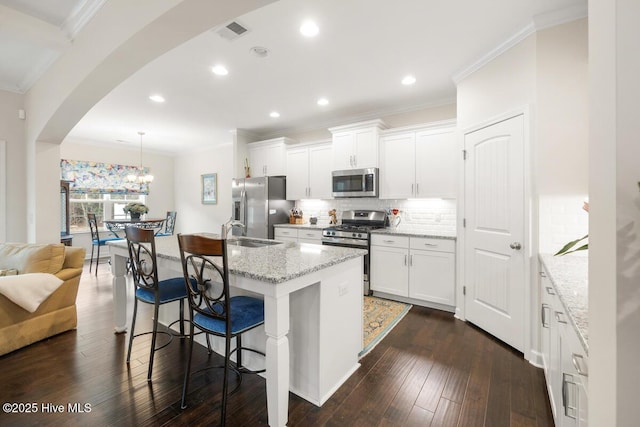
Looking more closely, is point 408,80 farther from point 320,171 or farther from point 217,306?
point 217,306

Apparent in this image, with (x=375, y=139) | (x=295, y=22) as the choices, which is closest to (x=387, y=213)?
(x=375, y=139)

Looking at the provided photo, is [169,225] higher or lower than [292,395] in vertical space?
higher

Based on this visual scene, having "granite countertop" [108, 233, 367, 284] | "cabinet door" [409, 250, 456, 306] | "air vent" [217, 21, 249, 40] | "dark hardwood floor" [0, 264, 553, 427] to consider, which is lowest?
"dark hardwood floor" [0, 264, 553, 427]

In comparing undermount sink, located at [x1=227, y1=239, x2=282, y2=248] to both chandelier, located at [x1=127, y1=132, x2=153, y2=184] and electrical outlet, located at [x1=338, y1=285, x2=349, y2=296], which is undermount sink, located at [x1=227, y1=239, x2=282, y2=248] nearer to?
electrical outlet, located at [x1=338, y1=285, x2=349, y2=296]

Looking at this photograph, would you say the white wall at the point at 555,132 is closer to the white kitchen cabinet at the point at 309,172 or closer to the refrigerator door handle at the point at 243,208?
the white kitchen cabinet at the point at 309,172

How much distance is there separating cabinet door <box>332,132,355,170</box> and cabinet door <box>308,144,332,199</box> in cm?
24

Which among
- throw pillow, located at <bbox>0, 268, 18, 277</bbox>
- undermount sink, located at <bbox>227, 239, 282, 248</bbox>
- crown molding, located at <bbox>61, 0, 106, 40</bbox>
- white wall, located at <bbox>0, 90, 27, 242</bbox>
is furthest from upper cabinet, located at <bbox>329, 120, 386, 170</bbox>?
white wall, located at <bbox>0, 90, 27, 242</bbox>

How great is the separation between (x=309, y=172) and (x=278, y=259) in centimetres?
320

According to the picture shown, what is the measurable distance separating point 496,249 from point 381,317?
4.59 ft

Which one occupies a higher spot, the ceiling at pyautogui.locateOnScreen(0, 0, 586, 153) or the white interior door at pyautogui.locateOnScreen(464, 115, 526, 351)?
the ceiling at pyautogui.locateOnScreen(0, 0, 586, 153)

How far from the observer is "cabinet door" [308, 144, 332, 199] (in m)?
4.76

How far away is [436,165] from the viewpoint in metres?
3.73

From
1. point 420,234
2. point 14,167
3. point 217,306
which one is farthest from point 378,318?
point 14,167

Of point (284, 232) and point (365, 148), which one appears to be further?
point (284, 232)
